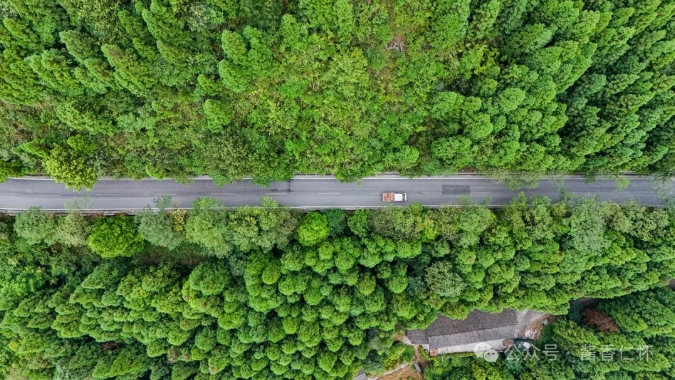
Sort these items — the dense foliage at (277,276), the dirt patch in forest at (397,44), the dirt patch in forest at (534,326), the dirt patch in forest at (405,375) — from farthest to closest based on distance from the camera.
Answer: the dirt patch in forest at (534,326)
the dirt patch in forest at (405,375)
the dense foliage at (277,276)
the dirt patch in forest at (397,44)

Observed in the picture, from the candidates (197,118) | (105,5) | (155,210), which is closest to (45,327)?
(155,210)

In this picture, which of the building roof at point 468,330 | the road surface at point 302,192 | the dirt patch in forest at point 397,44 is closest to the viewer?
the dirt patch in forest at point 397,44

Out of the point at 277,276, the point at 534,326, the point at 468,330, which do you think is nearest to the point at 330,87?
the point at 277,276

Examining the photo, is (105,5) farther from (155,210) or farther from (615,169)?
(615,169)

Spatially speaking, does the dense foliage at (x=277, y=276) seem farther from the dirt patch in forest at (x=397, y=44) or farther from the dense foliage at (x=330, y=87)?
the dirt patch in forest at (x=397, y=44)

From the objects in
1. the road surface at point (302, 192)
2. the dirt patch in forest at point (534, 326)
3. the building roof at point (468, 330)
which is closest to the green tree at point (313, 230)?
the road surface at point (302, 192)

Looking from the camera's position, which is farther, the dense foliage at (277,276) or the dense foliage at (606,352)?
the dense foliage at (606,352)
